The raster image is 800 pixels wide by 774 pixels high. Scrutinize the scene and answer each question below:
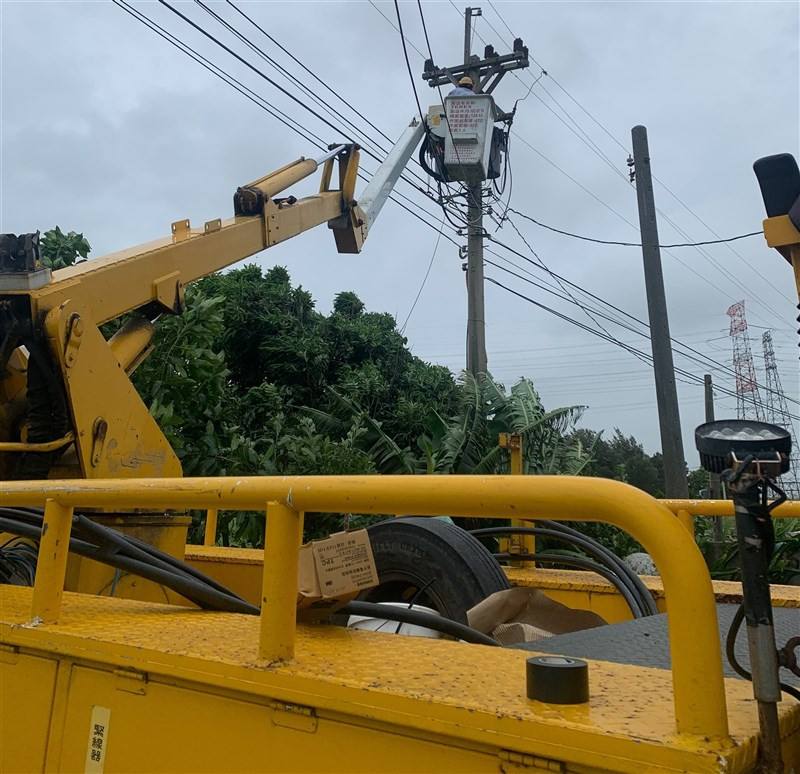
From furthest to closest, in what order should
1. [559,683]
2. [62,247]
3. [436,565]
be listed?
[62,247] < [436,565] < [559,683]

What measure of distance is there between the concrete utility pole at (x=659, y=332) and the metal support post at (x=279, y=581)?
8204 millimetres

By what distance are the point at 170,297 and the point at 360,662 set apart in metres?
3.19

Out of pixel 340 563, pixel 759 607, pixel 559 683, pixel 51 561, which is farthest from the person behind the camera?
pixel 51 561

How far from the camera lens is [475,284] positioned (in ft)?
50.8

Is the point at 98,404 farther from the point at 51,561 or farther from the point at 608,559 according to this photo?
the point at 608,559

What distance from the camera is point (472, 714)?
1.32 m

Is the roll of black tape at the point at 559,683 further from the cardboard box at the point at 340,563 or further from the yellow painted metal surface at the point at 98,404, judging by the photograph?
the yellow painted metal surface at the point at 98,404

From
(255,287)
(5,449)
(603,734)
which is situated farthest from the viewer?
(255,287)

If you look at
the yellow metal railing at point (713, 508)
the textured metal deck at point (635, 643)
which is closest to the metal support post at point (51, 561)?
the textured metal deck at point (635, 643)

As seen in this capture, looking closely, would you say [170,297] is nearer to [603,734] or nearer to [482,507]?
[482,507]

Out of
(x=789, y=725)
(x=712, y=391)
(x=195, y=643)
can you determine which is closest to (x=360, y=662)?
(x=195, y=643)

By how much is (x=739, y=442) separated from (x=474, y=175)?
15192 millimetres

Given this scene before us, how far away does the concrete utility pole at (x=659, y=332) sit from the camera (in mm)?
9289

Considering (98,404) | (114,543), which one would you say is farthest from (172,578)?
(98,404)
